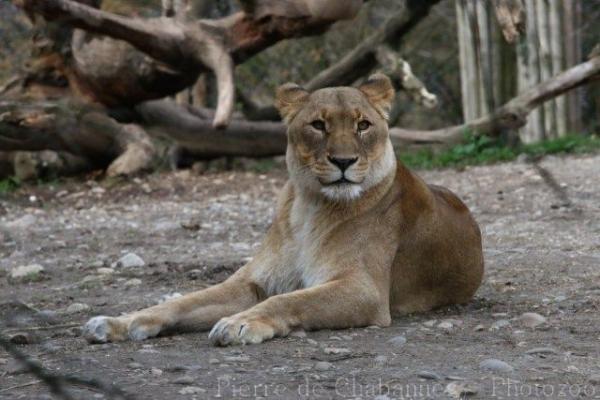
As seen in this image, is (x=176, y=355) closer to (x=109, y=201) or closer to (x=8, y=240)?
(x=8, y=240)

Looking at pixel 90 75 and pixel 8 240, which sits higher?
pixel 90 75

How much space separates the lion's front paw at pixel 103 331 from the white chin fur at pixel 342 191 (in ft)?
3.06

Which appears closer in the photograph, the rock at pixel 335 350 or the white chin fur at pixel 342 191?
the rock at pixel 335 350

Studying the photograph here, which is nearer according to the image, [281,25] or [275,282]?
[275,282]

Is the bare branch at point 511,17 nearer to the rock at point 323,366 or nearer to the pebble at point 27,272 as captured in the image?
the rock at point 323,366

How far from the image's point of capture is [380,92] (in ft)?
15.2

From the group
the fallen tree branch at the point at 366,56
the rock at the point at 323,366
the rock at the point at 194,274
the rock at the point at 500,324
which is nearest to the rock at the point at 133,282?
the rock at the point at 194,274

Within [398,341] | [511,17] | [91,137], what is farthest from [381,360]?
[91,137]

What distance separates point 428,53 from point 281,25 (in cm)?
882

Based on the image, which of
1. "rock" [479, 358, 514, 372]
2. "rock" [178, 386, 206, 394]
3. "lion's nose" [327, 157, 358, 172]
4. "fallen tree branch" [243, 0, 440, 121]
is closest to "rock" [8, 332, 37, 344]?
"rock" [178, 386, 206, 394]

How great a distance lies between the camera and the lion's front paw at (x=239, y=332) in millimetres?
3775

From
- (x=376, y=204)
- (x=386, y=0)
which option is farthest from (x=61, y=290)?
(x=386, y=0)

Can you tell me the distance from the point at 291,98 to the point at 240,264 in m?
1.62

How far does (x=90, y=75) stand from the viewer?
30.5 ft
